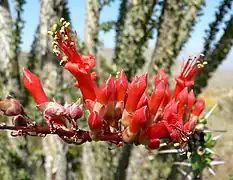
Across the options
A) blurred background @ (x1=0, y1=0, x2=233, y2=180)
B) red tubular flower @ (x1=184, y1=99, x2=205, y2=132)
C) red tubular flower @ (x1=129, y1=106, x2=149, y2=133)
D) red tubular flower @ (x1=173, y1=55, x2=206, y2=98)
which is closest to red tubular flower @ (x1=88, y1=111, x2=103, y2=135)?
red tubular flower @ (x1=129, y1=106, x2=149, y2=133)

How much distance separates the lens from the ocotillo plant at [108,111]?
1.62 metres

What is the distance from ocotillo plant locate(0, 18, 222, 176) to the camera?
5.33 feet

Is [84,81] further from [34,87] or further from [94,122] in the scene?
[94,122]

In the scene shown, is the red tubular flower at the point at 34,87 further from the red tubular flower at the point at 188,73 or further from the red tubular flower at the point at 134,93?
the red tubular flower at the point at 188,73

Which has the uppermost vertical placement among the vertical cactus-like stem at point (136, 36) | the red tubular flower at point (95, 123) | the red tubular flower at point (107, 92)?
the vertical cactus-like stem at point (136, 36)

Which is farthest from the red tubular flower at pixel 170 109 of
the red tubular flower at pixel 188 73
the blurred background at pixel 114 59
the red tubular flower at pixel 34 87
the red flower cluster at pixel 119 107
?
the blurred background at pixel 114 59

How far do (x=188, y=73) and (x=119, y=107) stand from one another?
1.74ft

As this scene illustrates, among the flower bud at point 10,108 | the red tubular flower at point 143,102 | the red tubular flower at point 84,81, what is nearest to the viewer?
the flower bud at point 10,108

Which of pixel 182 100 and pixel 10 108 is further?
pixel 182 100

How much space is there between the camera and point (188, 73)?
2.20 meters

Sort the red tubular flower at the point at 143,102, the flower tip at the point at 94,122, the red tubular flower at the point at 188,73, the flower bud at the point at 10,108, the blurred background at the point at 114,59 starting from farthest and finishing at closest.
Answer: the blurred background at the point at 114,59 < the red tubular flower at the point at 188,73 < the red tubular flower at the point at 143,102 < the flower tip at the point at 94,122 < the flower bud at the point at 10,108

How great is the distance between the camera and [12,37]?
429 cm

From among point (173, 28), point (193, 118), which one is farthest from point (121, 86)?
point (173, 28)

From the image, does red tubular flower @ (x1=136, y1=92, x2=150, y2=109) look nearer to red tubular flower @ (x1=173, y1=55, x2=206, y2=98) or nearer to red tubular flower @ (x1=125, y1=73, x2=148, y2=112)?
red tubular flower @ (x1=125, y1=73, x2=148, y2=112)
